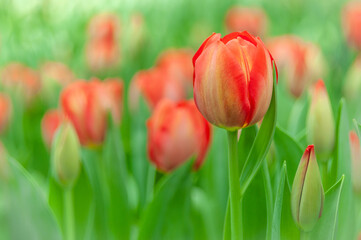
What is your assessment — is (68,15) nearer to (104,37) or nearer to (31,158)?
(104,37)

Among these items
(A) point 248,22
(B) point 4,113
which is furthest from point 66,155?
(A) point 248,22

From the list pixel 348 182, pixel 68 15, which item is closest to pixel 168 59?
pixel 348 182

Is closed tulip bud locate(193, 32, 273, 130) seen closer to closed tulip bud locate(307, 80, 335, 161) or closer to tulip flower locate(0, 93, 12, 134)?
closed tulip bud locate(307, 80, 335, 161)

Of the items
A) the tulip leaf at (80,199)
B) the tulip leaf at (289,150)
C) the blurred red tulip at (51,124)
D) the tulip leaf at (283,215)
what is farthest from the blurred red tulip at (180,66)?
the tulip leaf at (283,215)

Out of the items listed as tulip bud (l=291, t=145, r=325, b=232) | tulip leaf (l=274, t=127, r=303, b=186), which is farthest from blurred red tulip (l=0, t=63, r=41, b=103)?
tulip bud (l=291, t=145, r=325, b=232)

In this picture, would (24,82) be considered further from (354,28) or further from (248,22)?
(248,22)

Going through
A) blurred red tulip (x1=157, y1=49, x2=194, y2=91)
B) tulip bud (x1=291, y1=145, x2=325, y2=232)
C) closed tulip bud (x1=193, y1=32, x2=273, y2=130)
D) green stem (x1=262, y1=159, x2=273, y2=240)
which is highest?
closed tulip bud (x1=193, y1=32, x2=273, y2=130)

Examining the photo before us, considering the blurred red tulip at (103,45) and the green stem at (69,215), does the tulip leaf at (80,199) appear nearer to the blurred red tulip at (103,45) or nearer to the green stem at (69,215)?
the green stem at (69,215)
